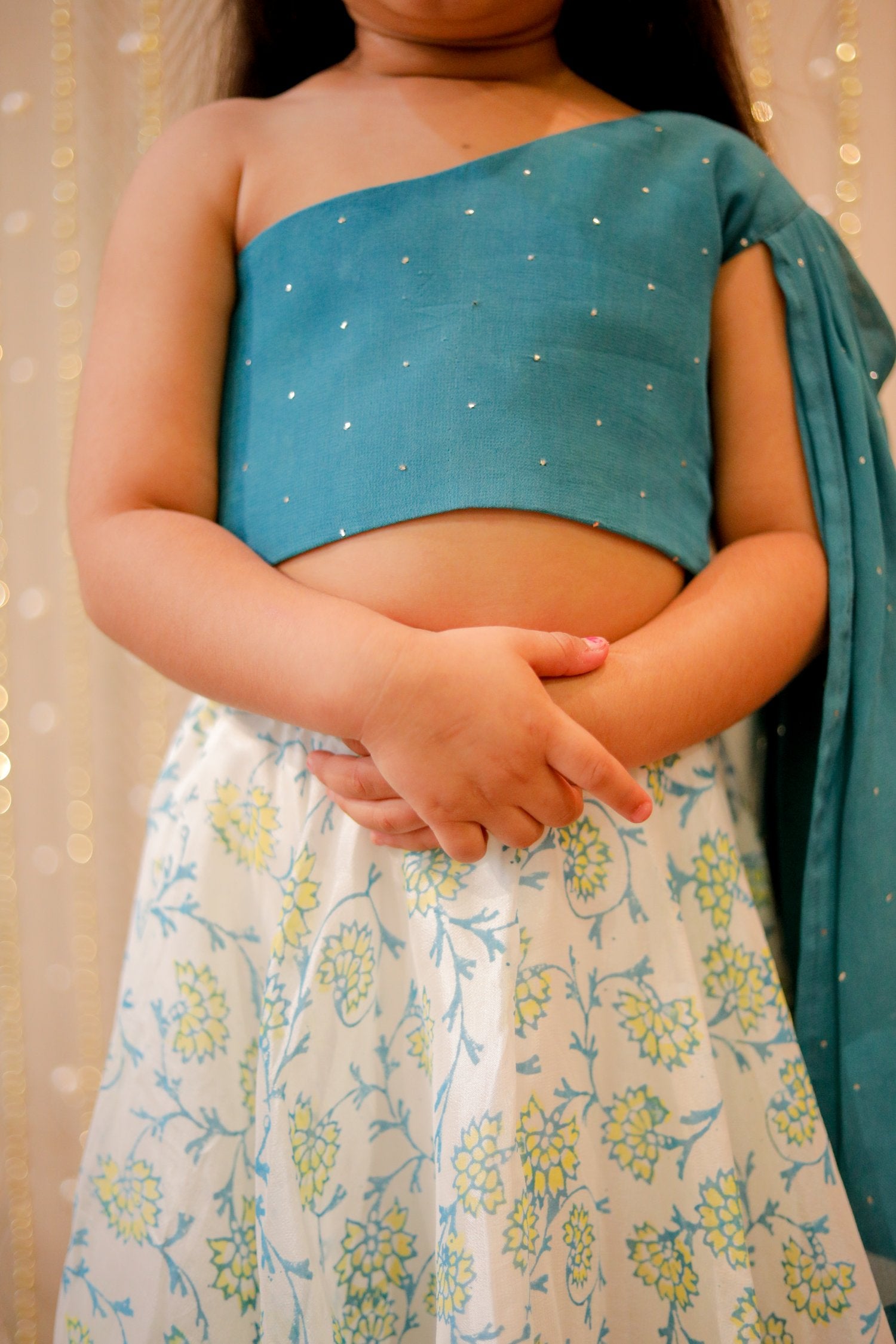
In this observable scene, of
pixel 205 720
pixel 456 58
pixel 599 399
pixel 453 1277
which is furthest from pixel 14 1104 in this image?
pixel 456 58

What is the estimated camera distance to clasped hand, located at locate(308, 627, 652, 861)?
0.47 metres

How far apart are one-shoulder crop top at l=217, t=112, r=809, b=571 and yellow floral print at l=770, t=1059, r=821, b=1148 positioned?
0.33 m

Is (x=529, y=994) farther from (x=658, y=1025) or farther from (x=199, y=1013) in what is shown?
(x=199, y=1013)

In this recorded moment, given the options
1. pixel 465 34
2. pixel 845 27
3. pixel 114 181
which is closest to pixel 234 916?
pixel 465 34

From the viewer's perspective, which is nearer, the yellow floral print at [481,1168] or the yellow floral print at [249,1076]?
the yellow floral print at [481,1168]

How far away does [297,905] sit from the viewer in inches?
21.4

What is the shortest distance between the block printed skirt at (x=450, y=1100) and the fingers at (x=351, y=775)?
3cm

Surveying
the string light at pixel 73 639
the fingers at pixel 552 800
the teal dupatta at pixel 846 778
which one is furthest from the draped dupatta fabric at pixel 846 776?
the string light at pixel 73 639

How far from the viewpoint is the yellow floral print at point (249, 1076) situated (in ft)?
1.85

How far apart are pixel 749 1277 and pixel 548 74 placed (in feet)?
2.60

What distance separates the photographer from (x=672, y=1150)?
525mm

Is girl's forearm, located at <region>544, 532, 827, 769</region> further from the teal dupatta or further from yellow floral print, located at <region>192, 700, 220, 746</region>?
yellow floral print, located at <region>192, 700, 220, 746</region>

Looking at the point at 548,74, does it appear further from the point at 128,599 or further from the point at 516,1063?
the point at 516,1063

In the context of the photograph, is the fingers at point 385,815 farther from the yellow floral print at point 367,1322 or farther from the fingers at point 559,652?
the yellow floral print at point 367,1322
